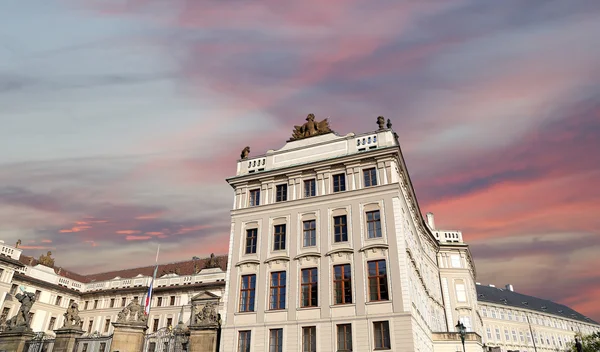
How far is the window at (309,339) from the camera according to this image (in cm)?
2976

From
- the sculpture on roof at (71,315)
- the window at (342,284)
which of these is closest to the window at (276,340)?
the window at (342,284)

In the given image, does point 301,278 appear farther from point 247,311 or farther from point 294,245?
point 247,311

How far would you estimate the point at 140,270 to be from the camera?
7962 cm

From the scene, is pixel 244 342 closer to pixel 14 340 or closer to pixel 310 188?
pixel 310 188

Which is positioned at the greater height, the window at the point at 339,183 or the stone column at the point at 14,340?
the window at the point at 339,183

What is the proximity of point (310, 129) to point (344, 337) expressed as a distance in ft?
61.5

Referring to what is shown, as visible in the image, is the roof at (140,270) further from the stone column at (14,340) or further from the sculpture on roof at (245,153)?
the stone column at (14,340)

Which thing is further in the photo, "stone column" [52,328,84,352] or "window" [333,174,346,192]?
"window" [333,174,346,192]

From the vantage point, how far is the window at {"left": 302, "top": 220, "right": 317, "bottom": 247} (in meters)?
33.4

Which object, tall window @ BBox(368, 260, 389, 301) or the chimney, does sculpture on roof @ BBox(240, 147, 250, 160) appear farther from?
the chimney

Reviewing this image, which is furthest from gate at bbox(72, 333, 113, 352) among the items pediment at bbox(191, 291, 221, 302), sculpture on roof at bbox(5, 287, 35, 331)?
pediment at bbox(191, 291, 221, 302)

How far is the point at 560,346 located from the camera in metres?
110

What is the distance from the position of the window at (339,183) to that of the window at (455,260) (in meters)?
33.9

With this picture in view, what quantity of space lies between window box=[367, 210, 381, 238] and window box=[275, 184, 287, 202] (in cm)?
784
